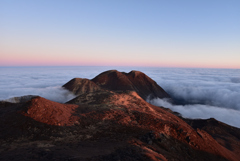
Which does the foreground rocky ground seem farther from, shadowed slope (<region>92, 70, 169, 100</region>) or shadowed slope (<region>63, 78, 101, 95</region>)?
shadowed slope (<region>92, 70, 169, 100</region>)

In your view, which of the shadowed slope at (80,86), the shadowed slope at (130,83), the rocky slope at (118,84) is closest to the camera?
the shadowed slope at (80,86)

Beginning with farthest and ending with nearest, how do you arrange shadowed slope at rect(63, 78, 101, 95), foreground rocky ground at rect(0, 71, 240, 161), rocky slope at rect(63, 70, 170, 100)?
rocky slope at rect(63, 70, 170, 100) → shadowed slope at rect(63, 78, 101, 95) → foreground rocky ground at rect(0, 71, 240, 161)

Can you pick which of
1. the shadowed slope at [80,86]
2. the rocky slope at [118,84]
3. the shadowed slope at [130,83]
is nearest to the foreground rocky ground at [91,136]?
the shadowed slope at [80,86]

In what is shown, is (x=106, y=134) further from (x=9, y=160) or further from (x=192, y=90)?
(x=192, y=90)

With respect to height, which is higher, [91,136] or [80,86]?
[91,136]

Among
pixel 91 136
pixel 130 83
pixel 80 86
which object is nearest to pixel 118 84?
pixel 130 83

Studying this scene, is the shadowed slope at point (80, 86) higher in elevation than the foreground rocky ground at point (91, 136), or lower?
lower

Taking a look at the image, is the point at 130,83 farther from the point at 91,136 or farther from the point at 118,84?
the point at 91,136

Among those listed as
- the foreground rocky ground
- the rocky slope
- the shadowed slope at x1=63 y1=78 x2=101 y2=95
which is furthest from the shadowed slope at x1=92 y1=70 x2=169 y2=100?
the foreground rocky ground

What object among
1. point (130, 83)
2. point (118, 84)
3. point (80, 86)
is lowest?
point (80, 86)

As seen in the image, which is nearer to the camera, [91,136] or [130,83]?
[91,136]

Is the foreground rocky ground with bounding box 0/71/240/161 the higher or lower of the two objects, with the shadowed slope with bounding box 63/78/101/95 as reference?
higher

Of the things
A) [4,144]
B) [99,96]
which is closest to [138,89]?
[99,96]

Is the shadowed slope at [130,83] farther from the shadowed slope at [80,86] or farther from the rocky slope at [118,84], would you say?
the shadowed slope at [80,86]
